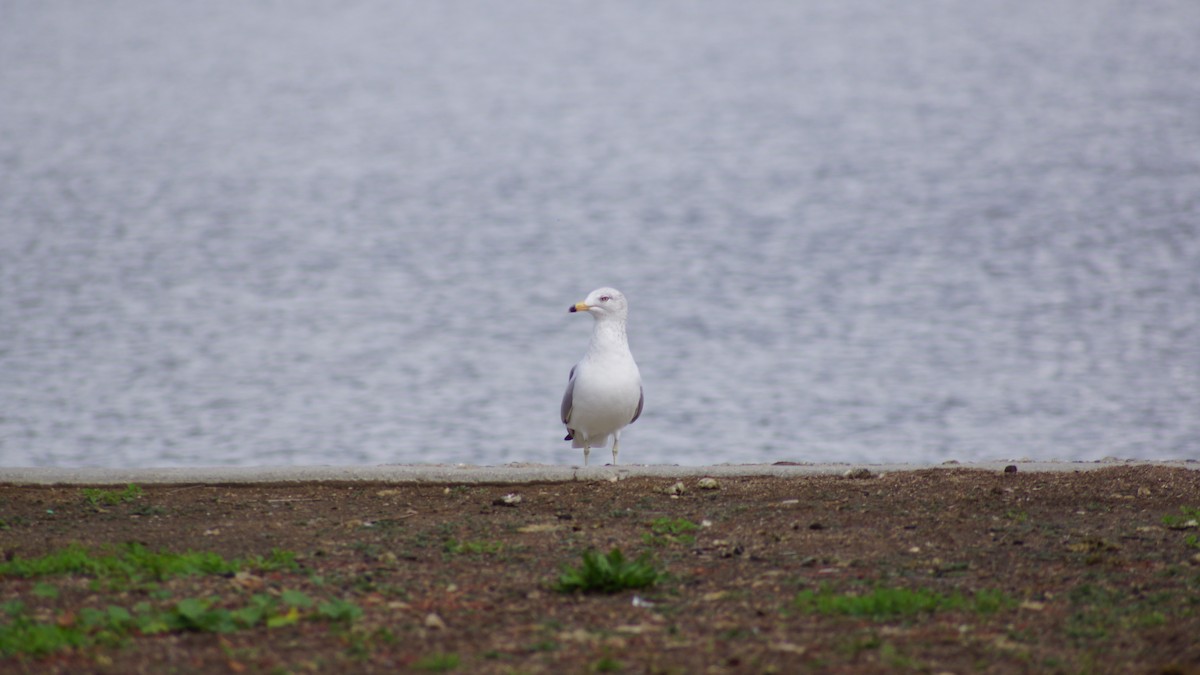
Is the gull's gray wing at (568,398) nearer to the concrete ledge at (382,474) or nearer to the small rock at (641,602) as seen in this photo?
the concrete ledge at (382,474)

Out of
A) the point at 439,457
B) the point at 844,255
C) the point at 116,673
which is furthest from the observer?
the point at 844,255

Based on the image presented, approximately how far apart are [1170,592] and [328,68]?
4596cm

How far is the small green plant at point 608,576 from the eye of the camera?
18.5ft

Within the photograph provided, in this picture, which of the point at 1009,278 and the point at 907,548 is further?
the point at 1009,278

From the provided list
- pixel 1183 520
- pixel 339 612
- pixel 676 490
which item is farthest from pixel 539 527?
pixel 1183 520

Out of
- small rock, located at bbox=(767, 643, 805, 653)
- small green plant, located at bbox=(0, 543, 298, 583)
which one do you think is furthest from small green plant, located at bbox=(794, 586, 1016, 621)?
small green plant, located at bbox=(0, 543, 298, 583)

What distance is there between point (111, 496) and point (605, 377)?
3.01 meters

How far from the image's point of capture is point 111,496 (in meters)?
7.46

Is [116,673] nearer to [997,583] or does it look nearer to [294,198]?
[997,583]

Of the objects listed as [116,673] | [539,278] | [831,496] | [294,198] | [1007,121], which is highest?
[1007,121]

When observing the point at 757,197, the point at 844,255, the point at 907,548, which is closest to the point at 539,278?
the point at 844,255

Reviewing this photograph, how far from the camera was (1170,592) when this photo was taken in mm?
5609

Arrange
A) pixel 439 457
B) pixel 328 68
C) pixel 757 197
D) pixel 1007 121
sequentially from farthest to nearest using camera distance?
pixel 328 68, pixel 1007 121, pixel 757 197, pixel 439 457

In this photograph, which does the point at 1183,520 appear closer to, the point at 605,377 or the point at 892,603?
the point at 892,603
